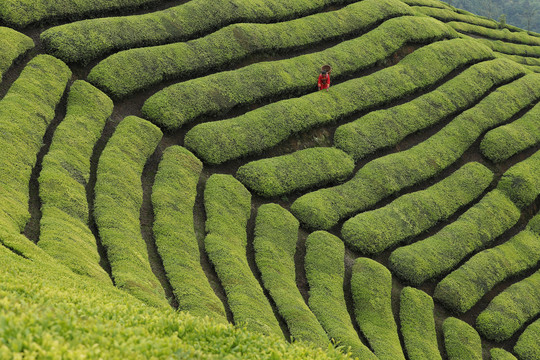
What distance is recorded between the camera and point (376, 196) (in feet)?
87.0

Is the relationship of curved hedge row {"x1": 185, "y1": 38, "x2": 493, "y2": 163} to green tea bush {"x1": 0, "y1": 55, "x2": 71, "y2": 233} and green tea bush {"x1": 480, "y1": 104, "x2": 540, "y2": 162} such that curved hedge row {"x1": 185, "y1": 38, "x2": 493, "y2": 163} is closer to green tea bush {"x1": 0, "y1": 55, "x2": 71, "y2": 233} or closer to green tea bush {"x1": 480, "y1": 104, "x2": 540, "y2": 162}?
green tea bush {"x1": 480, "y1": 104, "x2": 540, "y2": 162}

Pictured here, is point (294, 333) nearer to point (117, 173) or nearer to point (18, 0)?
point (117, 173)

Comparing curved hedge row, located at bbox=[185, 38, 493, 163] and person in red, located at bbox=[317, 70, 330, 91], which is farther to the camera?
person in red, located at bbox=[317, 70, 330, 91]

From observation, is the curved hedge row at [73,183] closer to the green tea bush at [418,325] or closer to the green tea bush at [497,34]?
the green tea bush at [418,325]

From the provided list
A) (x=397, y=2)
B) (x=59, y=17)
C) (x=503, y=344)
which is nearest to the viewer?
(x=503, y=344)

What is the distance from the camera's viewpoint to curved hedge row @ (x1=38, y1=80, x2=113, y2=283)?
601 inches

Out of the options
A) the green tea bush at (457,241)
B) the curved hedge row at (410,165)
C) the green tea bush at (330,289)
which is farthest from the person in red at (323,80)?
the green tea bush at (457,241)

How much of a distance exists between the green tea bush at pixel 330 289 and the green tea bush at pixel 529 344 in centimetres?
906

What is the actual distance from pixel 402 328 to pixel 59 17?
21.8 metres

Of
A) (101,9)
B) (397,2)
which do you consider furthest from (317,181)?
(397,2)

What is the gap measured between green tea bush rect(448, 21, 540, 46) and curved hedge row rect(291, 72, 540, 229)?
25389mm

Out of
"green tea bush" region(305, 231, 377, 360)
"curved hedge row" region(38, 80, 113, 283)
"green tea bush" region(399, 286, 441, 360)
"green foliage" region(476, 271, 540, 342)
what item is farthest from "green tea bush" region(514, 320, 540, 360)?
"curved hedge row" region(38, 80, 113, 283)

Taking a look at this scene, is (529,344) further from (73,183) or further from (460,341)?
(73,183)

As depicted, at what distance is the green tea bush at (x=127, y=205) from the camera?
15.8 m
